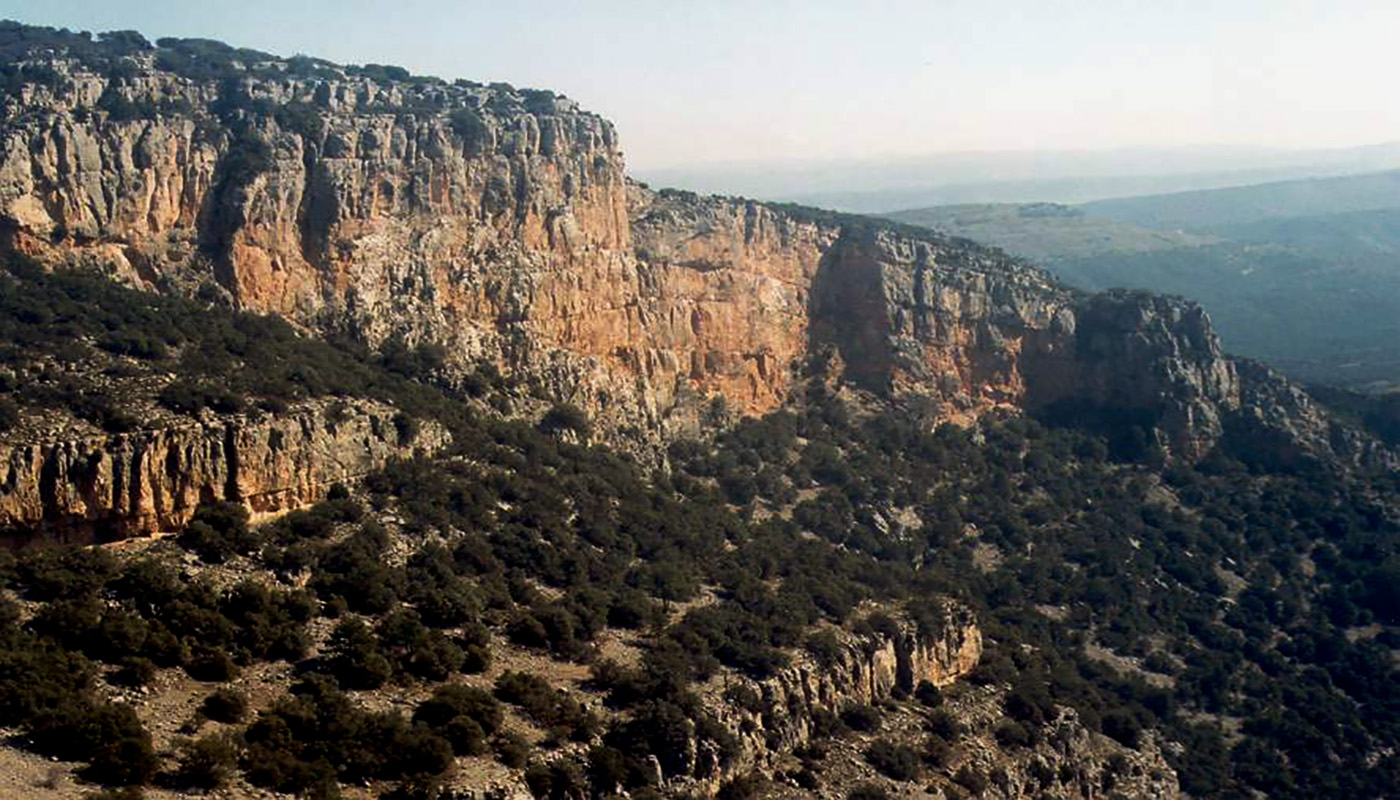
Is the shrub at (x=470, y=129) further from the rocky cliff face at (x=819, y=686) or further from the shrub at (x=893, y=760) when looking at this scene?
the shrub at (x=893, y=760)

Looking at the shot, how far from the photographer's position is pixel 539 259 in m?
70.3

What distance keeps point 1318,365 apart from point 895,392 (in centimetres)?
8708

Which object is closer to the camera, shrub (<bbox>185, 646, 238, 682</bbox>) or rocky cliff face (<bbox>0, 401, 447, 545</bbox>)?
shrub (<bbox>185, 646, 238, 682</bbox>)

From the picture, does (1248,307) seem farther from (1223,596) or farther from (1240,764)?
(1240,764)

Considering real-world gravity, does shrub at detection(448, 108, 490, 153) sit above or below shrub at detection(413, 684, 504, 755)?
above

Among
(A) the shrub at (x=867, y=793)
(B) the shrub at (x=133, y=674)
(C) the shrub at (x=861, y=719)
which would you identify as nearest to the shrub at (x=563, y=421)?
(C) the shrub at (x=861, y=719)

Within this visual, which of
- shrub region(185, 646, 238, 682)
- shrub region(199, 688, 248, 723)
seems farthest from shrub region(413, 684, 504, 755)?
shrub region(185, 646, 238, 682)

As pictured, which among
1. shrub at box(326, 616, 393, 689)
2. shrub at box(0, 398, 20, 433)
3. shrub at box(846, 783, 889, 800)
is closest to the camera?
shrub at box(326, 616, 393, 689)

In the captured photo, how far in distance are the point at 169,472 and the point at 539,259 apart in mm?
31753

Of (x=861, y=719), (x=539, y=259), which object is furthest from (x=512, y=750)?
(x=539, y=259)

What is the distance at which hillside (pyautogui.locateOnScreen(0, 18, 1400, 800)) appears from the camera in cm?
3603

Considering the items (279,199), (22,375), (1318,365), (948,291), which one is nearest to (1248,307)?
(1318,365)

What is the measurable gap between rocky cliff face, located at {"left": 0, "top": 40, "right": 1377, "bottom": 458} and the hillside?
28cm

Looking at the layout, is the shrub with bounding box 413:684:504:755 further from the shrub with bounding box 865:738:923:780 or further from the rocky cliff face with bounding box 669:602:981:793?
the shrub with bounding box 865:738:923:780
